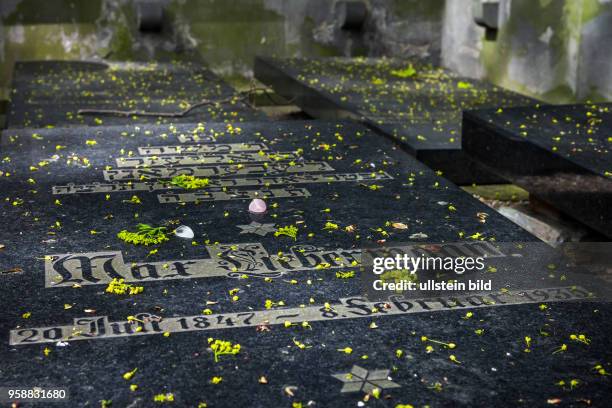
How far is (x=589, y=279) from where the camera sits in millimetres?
2840

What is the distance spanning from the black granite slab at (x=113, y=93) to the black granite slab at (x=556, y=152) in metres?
1.45

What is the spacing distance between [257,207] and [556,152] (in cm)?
149

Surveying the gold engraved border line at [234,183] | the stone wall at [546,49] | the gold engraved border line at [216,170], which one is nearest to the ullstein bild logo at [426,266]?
the gold engraved border line at [234,183]

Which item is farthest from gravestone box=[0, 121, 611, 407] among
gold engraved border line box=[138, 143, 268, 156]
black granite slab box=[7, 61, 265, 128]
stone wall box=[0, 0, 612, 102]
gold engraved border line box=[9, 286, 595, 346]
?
stone wall box=[0, 0, 612, 102]

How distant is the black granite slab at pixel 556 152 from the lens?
396 cm

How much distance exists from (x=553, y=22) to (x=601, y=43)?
0.66 m

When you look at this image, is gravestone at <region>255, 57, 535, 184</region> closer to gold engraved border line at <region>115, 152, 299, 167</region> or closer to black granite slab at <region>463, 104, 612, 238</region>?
black granite slab at <region>463, 104, 612, 238</region>

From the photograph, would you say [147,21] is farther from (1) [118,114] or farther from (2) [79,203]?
(2) [79,203]

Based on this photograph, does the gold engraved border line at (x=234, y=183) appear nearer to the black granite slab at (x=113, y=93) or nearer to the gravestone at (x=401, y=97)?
the gravestone at (x=401, y=97)

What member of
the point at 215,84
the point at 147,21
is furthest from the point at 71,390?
the point at 147,21

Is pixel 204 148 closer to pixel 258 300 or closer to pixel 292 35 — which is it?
pixel 258 300

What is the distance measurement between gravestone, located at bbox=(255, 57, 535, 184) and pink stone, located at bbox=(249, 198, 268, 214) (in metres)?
1.56

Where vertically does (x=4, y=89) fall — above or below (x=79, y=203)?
below

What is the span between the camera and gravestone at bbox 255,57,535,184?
5020mm
